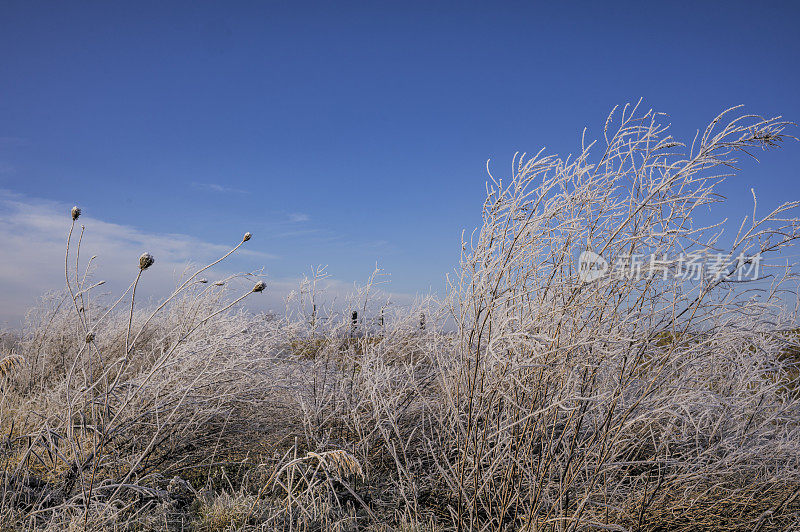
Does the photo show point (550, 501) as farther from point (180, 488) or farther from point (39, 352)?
point (39, 352)

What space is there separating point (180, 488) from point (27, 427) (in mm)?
1861

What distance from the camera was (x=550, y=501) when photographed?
8.28ft

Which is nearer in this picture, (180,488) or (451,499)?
(451,499)

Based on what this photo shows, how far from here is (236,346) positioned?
13.5 feet

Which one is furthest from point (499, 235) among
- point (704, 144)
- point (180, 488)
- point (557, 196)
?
point (180, 488)

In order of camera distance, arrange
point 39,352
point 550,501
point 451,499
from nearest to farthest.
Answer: point 550,501 < point 451,499 < point 39,352

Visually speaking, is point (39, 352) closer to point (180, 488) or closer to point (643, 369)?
point (180, 488)

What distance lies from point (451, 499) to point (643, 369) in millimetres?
1547

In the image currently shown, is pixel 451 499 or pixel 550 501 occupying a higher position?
pixel 550 501

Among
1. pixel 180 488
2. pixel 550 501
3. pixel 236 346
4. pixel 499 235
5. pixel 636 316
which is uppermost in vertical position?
pixel 499 235

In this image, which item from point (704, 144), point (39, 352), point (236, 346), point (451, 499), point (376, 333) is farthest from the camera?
point (39, 352)

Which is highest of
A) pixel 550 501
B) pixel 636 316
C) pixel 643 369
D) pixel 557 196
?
pixel 557 196

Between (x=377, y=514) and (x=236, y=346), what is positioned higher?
(x=236, y=346)

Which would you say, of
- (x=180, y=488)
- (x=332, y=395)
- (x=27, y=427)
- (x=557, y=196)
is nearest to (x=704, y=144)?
(x=557, y=196)
